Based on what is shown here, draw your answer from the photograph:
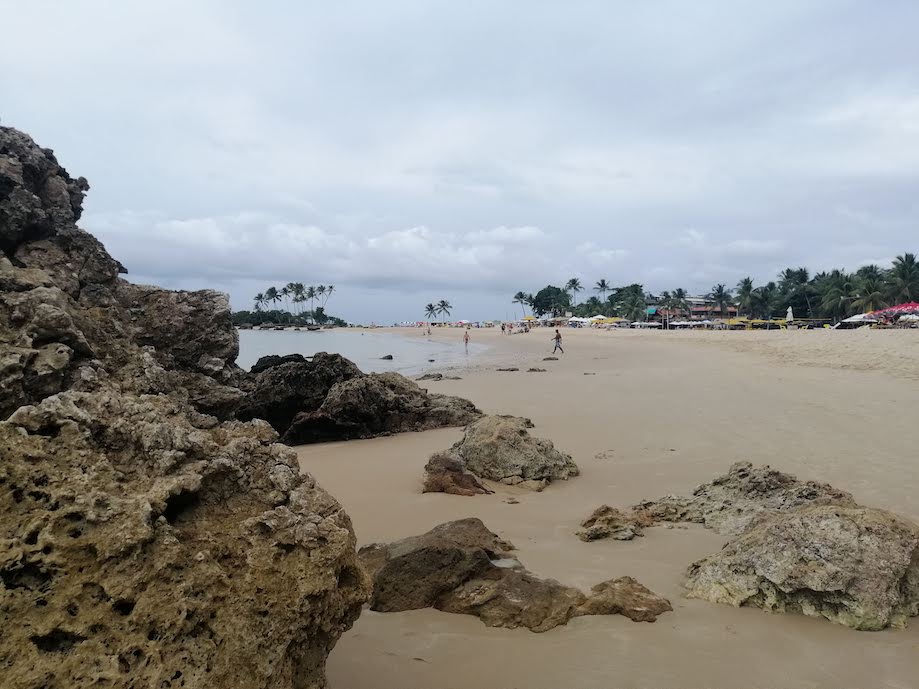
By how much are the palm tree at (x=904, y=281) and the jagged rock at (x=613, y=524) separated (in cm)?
7333

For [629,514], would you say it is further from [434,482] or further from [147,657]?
[147,657]

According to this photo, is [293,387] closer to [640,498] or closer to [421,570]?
[640,498]

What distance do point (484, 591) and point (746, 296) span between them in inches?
3784

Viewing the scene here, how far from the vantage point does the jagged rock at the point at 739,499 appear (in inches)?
238

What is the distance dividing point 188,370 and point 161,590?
4.03 metres

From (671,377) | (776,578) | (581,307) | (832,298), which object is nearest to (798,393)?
(671,377)

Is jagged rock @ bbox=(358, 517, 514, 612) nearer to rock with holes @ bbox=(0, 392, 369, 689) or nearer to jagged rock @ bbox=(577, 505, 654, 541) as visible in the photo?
rock with holes @ bbox=(0, 392, 369, 689)

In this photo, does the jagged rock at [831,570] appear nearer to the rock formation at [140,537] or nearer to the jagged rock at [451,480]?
the rock formation at [140,537]

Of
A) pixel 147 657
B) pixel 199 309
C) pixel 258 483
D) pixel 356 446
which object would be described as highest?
pixel 199 309

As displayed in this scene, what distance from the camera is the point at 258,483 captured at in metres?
3.19

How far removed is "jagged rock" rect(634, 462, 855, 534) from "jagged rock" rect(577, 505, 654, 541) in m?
0.28

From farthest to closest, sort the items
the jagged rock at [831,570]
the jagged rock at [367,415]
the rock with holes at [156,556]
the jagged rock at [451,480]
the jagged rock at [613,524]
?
the jagged rock at [367,415] → the jagged rock at [451,480] → the jagged rock at [613,524] → the jagged rock at [831,570] → the rock with holes at [156,556]

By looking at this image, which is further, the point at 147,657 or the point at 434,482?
the point at 434,482

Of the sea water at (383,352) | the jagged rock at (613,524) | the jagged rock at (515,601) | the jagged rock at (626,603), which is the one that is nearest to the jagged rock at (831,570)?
the jagged rock at (626,603)
